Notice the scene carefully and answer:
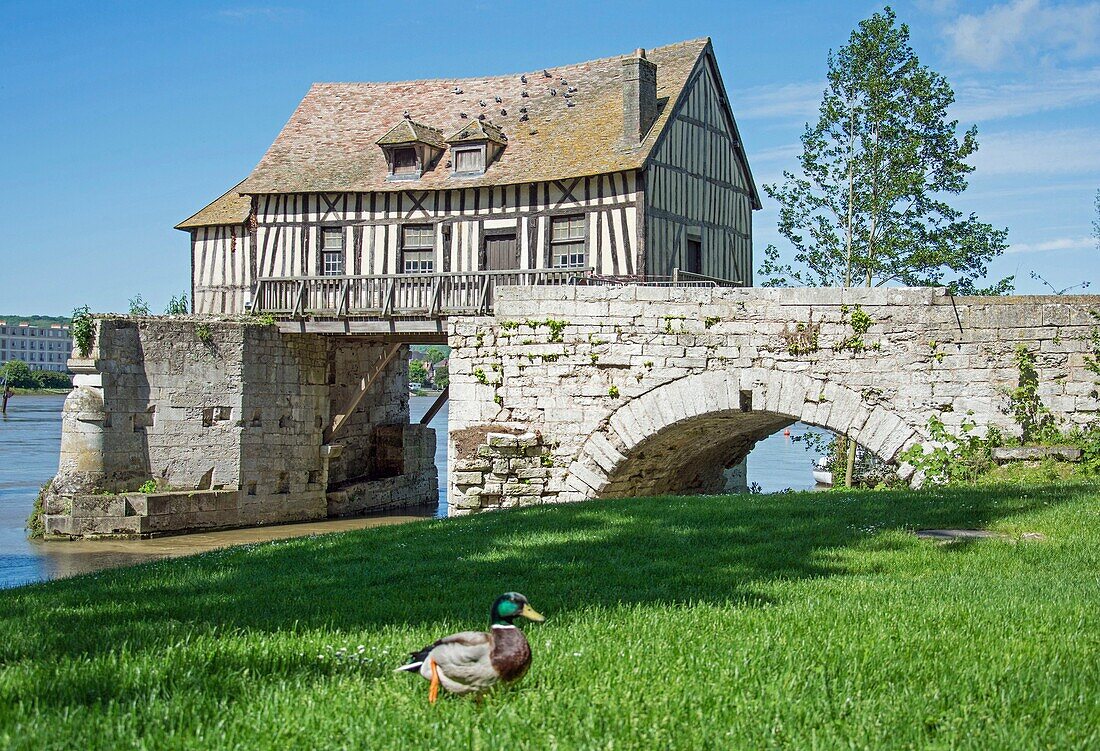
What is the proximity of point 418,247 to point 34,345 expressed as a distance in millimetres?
120667

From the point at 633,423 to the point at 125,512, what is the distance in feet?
28.9

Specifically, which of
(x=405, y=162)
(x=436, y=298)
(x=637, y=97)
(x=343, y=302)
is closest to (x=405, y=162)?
(x=405, y=162)

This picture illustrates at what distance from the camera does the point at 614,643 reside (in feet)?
14.5

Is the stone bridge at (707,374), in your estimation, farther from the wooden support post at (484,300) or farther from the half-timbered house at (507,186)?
the half-timbered house at (507,186)

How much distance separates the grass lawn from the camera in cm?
337

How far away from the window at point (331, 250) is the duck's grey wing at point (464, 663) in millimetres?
15906

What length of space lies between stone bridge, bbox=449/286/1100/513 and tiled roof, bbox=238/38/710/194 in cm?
498

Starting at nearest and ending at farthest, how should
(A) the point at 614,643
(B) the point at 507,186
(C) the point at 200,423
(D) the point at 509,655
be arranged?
(D) the point at 509,655 → (A) the point at 614,643 → (C) the point at 200,423 → (B) the point at 507,186

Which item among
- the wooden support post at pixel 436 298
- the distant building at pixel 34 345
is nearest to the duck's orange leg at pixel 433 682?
the wooden support post at pixel 436 298

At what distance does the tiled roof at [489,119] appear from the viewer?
17469 millimetres

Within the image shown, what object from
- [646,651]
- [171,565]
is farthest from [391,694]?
[171,565]

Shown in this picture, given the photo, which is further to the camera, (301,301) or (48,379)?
(48,379)

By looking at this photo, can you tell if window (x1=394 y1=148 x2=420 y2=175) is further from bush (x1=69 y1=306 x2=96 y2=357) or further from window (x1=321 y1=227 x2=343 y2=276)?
bush (x1=69 y1=306 x2=96 y2=357)

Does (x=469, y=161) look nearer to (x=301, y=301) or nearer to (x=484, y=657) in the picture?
Answer: (x=301, y=301)
